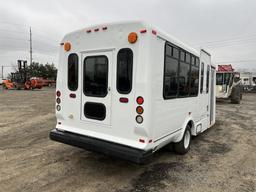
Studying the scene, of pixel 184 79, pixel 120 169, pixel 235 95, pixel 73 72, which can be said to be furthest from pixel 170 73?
pixel 235 95

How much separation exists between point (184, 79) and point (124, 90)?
172 centimetres

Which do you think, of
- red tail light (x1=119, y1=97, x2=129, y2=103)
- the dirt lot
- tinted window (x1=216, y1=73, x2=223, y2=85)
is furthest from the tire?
tinted window (x1=216, y1=73, x2=223, y2=85)

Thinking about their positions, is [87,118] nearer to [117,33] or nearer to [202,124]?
[117,33]

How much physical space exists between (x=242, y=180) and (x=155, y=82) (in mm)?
2380

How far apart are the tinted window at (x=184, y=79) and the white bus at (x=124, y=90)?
0.02 meters

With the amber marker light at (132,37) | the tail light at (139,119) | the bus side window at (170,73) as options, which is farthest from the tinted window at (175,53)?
the tail light at (139,119)

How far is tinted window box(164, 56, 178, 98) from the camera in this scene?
12.4ft

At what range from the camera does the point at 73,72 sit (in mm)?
4316

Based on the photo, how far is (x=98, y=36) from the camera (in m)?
3.86

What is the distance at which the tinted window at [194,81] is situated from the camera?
511 cm

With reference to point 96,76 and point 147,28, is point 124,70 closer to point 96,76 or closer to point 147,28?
point 96,76

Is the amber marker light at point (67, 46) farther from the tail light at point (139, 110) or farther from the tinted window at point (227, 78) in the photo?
the tinted window at point (227, 78)

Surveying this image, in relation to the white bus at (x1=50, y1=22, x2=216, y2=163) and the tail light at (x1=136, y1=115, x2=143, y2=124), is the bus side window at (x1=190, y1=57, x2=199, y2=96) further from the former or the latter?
the tail light at (x1=136, y1=115, x2=143, y2=124)

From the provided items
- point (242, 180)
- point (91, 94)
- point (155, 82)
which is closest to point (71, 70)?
point (91, 94)
